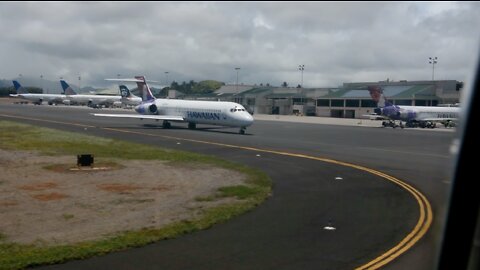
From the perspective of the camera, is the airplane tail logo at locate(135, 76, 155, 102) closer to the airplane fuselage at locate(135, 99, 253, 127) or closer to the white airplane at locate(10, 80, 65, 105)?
the airplane fuselage at locate(135, 99, 253, 127)

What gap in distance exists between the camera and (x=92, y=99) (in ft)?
463

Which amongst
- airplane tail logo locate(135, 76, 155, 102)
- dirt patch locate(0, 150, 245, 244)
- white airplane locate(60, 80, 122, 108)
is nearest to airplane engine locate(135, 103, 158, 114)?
airplane tail logo locate(135, 76, 155, 102)

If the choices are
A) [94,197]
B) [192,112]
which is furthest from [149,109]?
[94,197]

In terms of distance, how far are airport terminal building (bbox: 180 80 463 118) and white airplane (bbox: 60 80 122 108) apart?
92.5ft

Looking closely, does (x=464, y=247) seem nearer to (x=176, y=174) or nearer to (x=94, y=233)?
(x=94, y=233)

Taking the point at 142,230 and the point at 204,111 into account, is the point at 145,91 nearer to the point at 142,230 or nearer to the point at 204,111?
the point at 204,111

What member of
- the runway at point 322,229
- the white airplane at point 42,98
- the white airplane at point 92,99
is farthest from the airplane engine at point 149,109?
the white airplane at point 42,98

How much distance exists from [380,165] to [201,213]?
15433mm

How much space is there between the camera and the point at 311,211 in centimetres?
1427

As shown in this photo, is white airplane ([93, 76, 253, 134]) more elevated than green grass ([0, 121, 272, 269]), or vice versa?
white airplane ([93, 76, 253, 134])

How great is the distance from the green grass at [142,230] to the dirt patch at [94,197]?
0.51m

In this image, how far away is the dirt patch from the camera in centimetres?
1202

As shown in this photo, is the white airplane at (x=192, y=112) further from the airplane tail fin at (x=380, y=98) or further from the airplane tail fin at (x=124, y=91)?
the airplane tail fin at (x=380, y=98)

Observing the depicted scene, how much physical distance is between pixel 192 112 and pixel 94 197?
36130 mm
